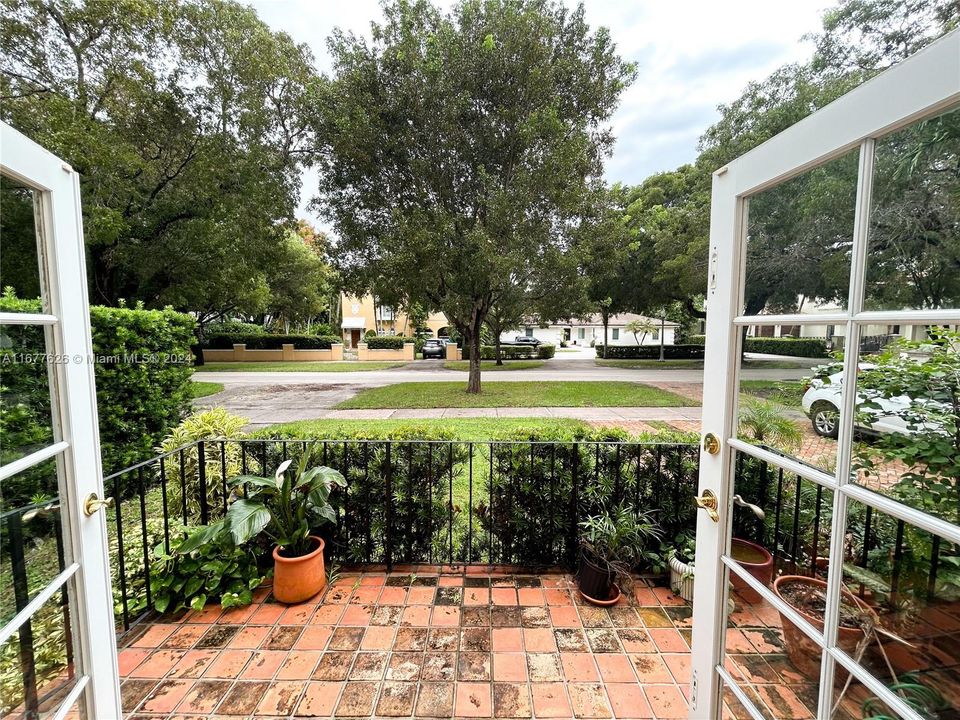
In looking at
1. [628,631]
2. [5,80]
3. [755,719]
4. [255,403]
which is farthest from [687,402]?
[5,80]

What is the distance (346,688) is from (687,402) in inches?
353

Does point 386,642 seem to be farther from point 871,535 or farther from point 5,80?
point 5,80

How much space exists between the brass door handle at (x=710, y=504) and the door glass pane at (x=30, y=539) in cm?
194

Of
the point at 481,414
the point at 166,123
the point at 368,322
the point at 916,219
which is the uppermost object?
the point at 166,123

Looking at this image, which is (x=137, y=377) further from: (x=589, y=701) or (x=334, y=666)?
(x=589, y=701)

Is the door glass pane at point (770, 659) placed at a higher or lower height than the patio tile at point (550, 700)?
higher

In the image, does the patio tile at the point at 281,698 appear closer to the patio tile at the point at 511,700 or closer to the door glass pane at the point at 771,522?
the patio tile at the point at 511,700

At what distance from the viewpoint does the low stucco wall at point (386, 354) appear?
2117 cm

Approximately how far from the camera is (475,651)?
1876mm

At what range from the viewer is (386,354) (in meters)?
21.4

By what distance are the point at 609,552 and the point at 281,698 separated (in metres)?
1.73

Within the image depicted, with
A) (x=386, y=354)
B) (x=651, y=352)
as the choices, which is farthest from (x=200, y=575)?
(x=651, y=352)

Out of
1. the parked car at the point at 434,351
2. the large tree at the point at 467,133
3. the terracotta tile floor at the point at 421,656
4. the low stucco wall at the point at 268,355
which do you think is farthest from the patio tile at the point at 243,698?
the parked car at the point at 434,351

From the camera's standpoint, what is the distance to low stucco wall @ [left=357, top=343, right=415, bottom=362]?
2117cm
